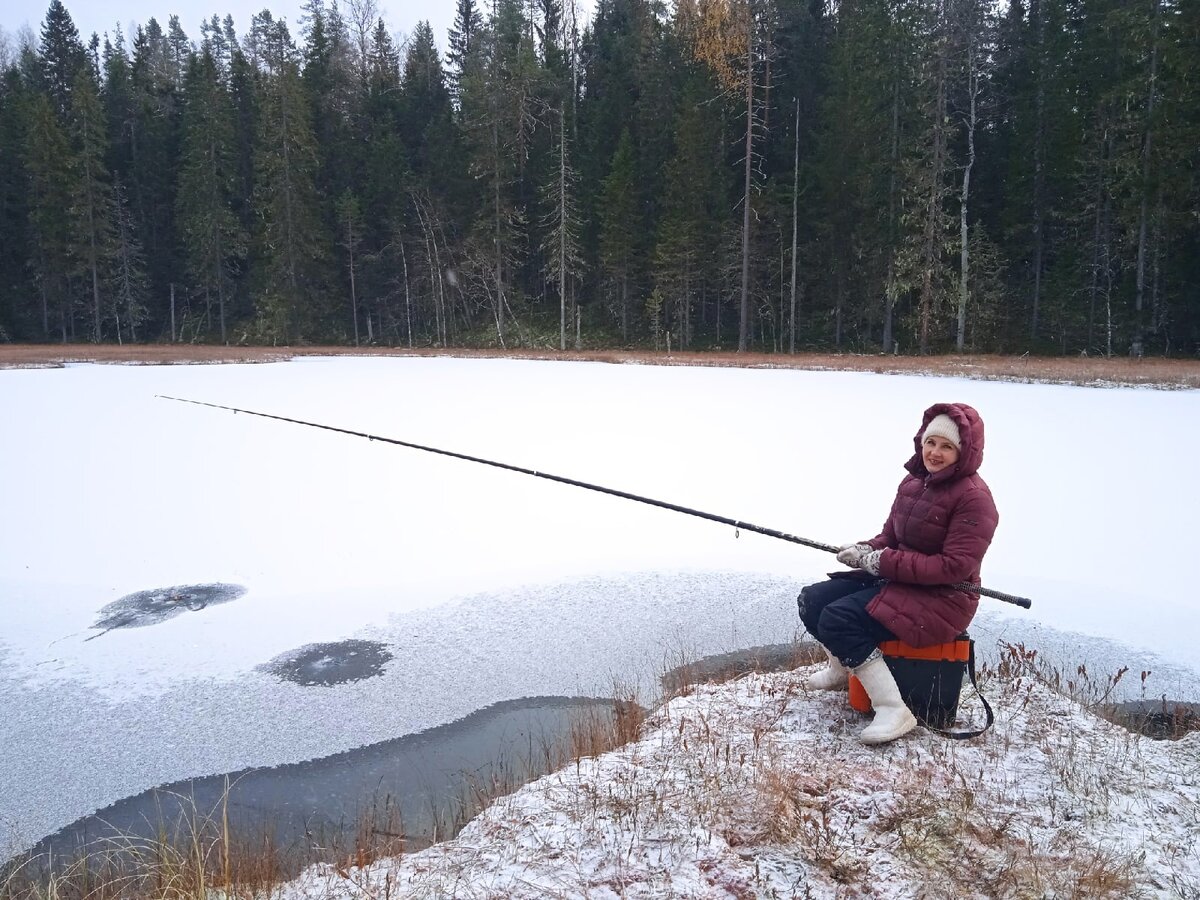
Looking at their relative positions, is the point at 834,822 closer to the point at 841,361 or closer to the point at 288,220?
the point at 841,361

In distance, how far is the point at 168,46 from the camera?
219 feet

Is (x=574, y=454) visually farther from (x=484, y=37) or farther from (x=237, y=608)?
(x=484, y=37)

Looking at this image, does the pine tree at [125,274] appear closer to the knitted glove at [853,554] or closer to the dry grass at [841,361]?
the dry grass at [841,361]

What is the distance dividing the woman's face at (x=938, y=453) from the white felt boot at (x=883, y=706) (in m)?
0.83

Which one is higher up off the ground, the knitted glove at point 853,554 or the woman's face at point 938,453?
the woman's face at point 938,453

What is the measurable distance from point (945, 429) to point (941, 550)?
49cm

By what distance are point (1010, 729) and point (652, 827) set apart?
1746 mm

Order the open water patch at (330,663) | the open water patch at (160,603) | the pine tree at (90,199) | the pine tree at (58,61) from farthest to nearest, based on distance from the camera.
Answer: the pine tree at (58,61) < the pine tree at (90,199) < the open water patch at (160,603) < the open water patch at (330,663)

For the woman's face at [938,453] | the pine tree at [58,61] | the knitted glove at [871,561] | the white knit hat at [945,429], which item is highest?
the pine tree at [58,61]

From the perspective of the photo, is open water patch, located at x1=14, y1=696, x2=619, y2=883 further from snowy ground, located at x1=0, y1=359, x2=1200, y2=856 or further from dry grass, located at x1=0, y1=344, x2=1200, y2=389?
dry grass, located at x1=0, y1=344, x2=1200, y2=389

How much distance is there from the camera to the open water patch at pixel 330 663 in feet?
15.2

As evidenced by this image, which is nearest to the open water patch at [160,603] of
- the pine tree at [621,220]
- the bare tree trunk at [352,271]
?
the pine tree at [621,220]

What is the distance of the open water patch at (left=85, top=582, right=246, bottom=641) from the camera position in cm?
536

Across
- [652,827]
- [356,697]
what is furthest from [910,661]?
[356,697]
